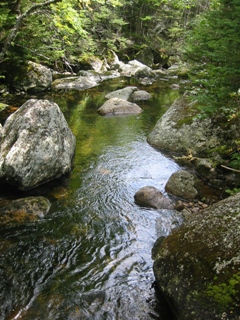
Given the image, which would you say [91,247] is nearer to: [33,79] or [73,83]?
[33,79]

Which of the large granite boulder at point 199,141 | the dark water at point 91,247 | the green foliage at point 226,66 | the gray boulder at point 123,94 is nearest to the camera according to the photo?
the dark water at point 91,247

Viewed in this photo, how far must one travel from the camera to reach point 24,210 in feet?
19.2

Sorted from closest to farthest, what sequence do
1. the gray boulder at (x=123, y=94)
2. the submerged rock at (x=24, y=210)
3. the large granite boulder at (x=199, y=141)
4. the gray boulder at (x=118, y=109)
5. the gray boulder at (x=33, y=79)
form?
the submerged rock at (x=24, y=210)
the large granite boulder at (x=199, y=141)
the gray boulder at (x=118, y=109)
the gray boulder at (x=33, y=79)
the gray boulder at (x=123, y=94)

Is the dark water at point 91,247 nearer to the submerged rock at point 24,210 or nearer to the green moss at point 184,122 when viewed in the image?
the submerged rock at point 24,210

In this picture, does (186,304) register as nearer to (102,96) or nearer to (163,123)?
(163,123)

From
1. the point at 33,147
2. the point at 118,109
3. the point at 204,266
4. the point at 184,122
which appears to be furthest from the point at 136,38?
the point at 204,266

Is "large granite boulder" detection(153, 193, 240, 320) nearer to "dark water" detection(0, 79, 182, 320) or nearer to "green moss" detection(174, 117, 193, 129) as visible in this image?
"dark water" detection(0, 79, 182, 320)

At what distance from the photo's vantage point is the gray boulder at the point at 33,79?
15849 mm

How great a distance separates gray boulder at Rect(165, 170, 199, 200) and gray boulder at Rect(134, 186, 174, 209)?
49 cm

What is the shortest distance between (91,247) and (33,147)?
2982 mm

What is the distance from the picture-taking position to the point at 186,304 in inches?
119

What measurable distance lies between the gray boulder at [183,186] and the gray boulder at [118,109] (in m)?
7.67

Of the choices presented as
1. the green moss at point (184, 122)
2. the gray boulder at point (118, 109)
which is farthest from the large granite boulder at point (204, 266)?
the gray boulder at point (118, 109)

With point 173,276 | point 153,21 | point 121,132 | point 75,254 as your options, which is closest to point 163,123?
point 121,132
